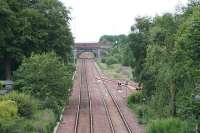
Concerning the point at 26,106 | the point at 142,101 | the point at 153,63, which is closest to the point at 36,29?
the point at 142,101

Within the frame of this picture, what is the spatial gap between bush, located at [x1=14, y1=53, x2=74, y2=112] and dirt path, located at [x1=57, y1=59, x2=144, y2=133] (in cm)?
233

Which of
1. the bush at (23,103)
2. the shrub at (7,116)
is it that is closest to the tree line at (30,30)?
the bush at (23,103)

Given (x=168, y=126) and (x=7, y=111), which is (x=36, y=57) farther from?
(x=7, y=111)

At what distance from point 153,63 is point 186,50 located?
8.99 m

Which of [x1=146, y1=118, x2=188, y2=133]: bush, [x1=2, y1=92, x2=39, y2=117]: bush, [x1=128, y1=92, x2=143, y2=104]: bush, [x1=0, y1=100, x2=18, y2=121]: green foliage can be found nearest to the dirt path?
[x1=128, y1=92, x2=143, y2=104]: bush

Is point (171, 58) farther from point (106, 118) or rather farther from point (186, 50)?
point (106, 118)

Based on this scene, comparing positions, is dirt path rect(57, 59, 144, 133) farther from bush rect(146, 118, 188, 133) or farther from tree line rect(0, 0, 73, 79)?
tree line rect(0, 0, 73, 79)

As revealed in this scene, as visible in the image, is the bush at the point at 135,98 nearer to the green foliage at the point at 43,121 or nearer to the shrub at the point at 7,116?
the green foliage at the point at 43,121

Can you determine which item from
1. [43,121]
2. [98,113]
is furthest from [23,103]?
[98,113]

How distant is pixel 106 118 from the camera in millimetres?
51531

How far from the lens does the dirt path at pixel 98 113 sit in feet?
148

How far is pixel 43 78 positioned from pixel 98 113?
21.5ft

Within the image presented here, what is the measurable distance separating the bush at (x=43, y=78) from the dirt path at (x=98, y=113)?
91.6 inches

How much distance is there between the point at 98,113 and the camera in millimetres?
55188
